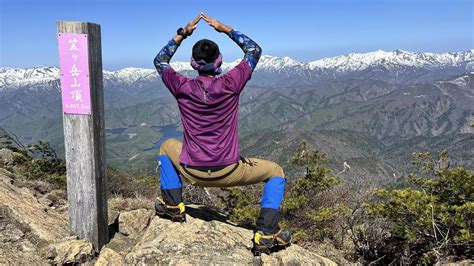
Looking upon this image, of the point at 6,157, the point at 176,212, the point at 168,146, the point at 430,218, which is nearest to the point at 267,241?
the point at 176,212

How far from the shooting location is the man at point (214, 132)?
475 cm

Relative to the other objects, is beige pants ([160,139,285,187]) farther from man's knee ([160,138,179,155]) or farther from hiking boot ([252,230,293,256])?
hiking boot ([252,230,293,256])

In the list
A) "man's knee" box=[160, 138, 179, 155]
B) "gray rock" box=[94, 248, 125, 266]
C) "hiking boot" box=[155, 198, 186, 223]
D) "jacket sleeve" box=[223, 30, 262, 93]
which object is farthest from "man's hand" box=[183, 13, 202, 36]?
"gray rock" box=[94, 248, 125, 266]

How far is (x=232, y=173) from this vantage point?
5.03m

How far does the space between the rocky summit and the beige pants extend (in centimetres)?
87

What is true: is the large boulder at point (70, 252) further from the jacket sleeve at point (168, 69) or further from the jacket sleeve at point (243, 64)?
the jacket sleeve at point (243, 64)

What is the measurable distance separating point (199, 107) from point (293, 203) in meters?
5.52

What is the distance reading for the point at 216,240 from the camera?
5.45m

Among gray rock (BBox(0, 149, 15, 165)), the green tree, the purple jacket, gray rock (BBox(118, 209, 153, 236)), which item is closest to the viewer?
the purple jacket

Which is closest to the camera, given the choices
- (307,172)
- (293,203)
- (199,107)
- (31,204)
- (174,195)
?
(199,107)

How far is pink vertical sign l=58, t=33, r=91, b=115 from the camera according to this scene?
5.08 metres

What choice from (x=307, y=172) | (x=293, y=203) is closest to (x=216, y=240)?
(x=293, y=203)

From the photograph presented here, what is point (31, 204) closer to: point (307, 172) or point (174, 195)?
point (174, 195)

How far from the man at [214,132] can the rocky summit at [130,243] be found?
445 millimetres
